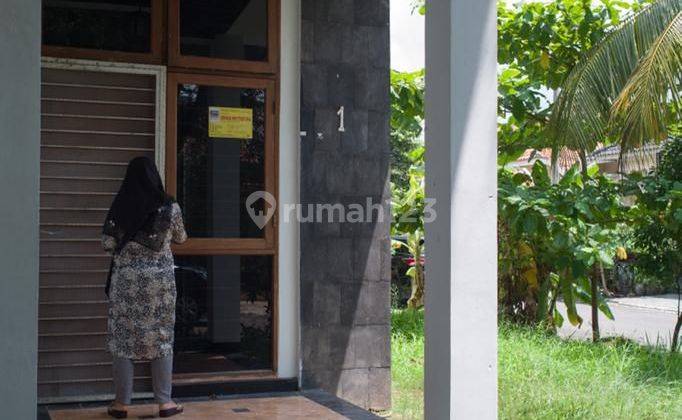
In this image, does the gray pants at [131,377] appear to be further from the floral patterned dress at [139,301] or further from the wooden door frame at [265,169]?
the wooden door frame at [265,169]

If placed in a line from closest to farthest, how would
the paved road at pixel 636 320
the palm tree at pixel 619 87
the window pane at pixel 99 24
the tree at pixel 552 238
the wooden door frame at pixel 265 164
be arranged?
the window pane at pixel 99 24 < the wooden door frame at pixel 265 164 < the palm tree at pixel 619 87 < the tree at pixel 552 238 < the paved road at pixel 636 320

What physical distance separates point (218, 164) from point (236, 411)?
1912 mm

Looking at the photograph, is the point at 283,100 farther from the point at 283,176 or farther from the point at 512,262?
the point at 512,262

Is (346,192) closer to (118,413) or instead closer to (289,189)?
(289,189)

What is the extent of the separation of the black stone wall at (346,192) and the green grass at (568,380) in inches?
24.5

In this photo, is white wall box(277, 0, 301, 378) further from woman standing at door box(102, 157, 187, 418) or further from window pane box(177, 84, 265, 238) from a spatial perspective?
woman standing at door box(102, 157, 187, 418)

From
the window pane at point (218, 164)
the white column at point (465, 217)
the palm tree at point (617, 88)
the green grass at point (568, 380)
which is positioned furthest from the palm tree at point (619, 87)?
the white column at point (465, 217)

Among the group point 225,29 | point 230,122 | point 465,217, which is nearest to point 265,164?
point 230,122

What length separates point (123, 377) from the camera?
5.61m

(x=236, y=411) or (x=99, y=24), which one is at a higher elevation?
(x=99, y=24)

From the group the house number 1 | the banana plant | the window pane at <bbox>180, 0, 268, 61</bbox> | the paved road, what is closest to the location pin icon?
the house number 1

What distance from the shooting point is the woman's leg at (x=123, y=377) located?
5.61 metres

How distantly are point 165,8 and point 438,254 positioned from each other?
3.72 metres

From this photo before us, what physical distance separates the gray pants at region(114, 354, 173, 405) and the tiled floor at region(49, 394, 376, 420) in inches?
7.0
